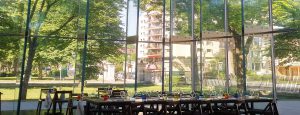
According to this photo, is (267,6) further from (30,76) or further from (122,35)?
(30,76)

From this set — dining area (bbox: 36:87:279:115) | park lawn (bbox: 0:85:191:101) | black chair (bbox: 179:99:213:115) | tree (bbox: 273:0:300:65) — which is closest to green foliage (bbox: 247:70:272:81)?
dining area (bbox: 36:87:279:115)

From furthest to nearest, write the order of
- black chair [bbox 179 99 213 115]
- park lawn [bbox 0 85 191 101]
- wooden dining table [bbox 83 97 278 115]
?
park lawn [bbox 0 85 191 101], black chair [bbox 179 99 213 115], wooden dining table [bbox 83 97 278 115]

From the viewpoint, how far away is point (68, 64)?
11258 millimetres

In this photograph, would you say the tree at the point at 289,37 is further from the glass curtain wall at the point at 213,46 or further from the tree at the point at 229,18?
the glass curtain wall at the point at 213,46

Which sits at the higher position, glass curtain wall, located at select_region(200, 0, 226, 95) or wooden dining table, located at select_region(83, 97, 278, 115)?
glass curtain wall, located at select_region(200, 0, 226, 95)

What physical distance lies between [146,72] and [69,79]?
9.37 ft

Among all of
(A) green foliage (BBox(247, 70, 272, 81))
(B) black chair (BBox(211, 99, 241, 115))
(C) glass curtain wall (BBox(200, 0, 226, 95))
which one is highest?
(C) glass curtain wall (BBox(200, 0, 226, 95))

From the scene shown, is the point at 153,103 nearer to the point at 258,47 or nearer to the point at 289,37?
the point at 258,47

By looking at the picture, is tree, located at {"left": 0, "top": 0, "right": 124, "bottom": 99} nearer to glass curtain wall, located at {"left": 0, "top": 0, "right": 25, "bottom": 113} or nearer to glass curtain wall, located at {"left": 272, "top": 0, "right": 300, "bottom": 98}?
glass curtain wall, located at {"left": 0, "top": 0, "right": 25, "bottom": 113}

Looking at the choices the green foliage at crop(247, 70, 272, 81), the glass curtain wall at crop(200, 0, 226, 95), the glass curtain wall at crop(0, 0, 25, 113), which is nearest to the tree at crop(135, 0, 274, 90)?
the glass curtain wall at crop(200, 0, 226, 95)

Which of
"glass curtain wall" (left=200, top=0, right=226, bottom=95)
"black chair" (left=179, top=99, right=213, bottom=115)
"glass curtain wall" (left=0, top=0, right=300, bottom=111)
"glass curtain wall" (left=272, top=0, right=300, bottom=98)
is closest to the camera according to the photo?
"black chair" (left=179, top=99, right=213, bottom=115)

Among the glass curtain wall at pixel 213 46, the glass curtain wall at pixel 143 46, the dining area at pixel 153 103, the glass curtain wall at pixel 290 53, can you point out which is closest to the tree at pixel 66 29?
the glass curtain wall at pixel 143 46

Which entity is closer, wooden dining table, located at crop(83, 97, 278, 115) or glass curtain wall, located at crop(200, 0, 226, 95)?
wooden dining table, located at crop(83, 97, 278, 115)

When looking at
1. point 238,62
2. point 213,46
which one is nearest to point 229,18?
point 213,46
